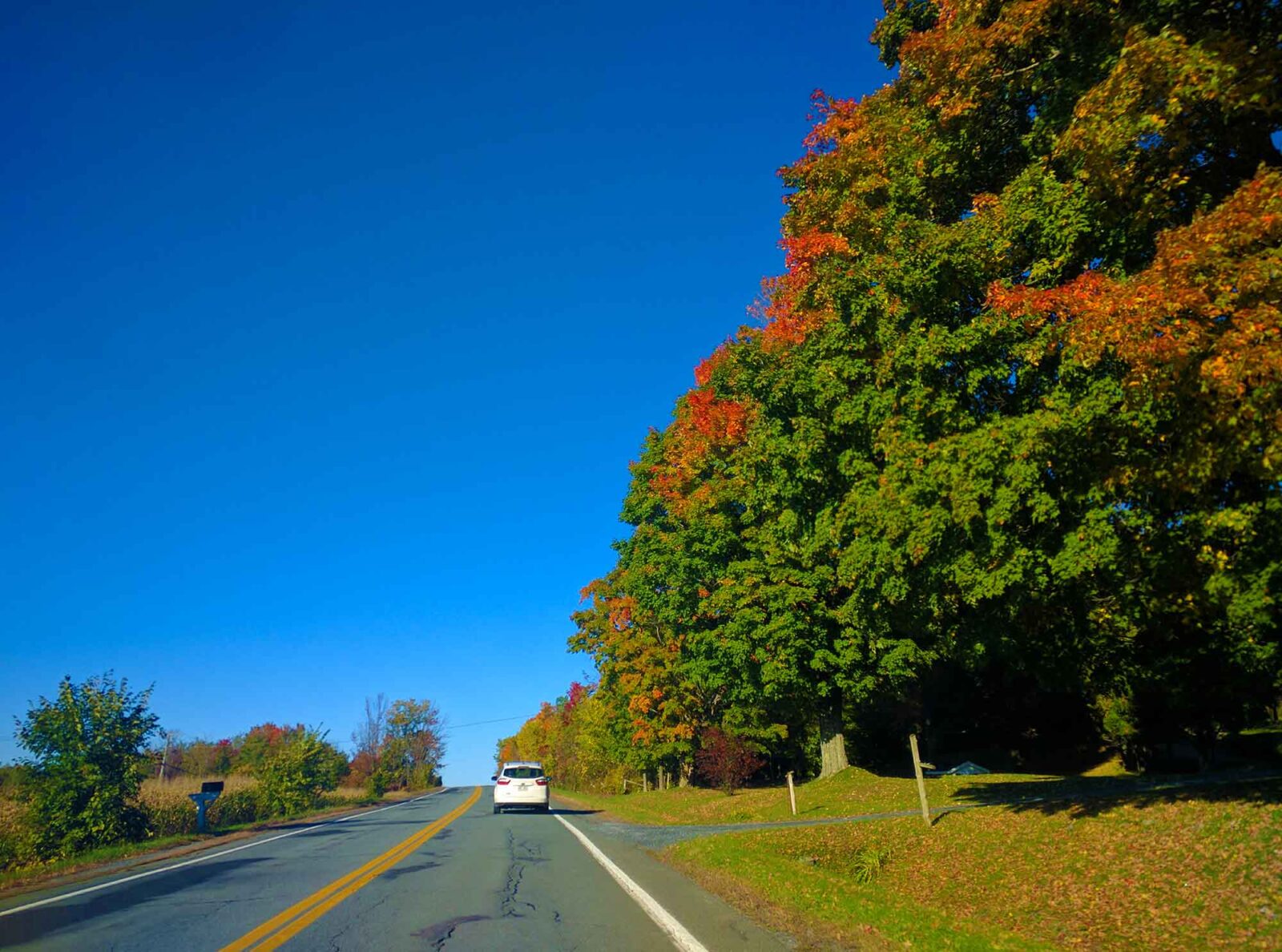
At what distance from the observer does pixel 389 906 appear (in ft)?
27.4

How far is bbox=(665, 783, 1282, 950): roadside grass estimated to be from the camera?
22.5ft

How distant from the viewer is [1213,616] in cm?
897

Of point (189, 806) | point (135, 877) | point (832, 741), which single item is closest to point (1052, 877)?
point (135, 877)

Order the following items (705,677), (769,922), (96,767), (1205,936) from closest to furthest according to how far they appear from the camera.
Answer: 1. (1205,936)
2. (769,922)
3. (96,767)
4. (705,677)

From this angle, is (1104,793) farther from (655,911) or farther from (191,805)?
(191,805)

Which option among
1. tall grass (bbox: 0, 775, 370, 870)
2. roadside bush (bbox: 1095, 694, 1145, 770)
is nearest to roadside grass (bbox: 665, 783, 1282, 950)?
roadside bush (bbox: 1095, 694, 1145, 770)

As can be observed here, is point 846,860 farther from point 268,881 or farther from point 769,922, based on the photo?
point 268,881

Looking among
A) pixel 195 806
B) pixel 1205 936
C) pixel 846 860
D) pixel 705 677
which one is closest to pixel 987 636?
pixel 846 860

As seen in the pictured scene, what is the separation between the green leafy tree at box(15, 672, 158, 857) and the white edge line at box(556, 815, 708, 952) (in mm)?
13567

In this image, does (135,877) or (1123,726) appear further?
(1123,726)

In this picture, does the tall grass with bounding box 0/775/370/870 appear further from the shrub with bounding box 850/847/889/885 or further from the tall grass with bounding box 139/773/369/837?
the shrub with bounding box 850/847/889/885

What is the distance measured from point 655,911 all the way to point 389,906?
291 centimetres

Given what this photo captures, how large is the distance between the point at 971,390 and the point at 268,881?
11.2 m

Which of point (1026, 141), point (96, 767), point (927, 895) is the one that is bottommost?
point (927, 895)
